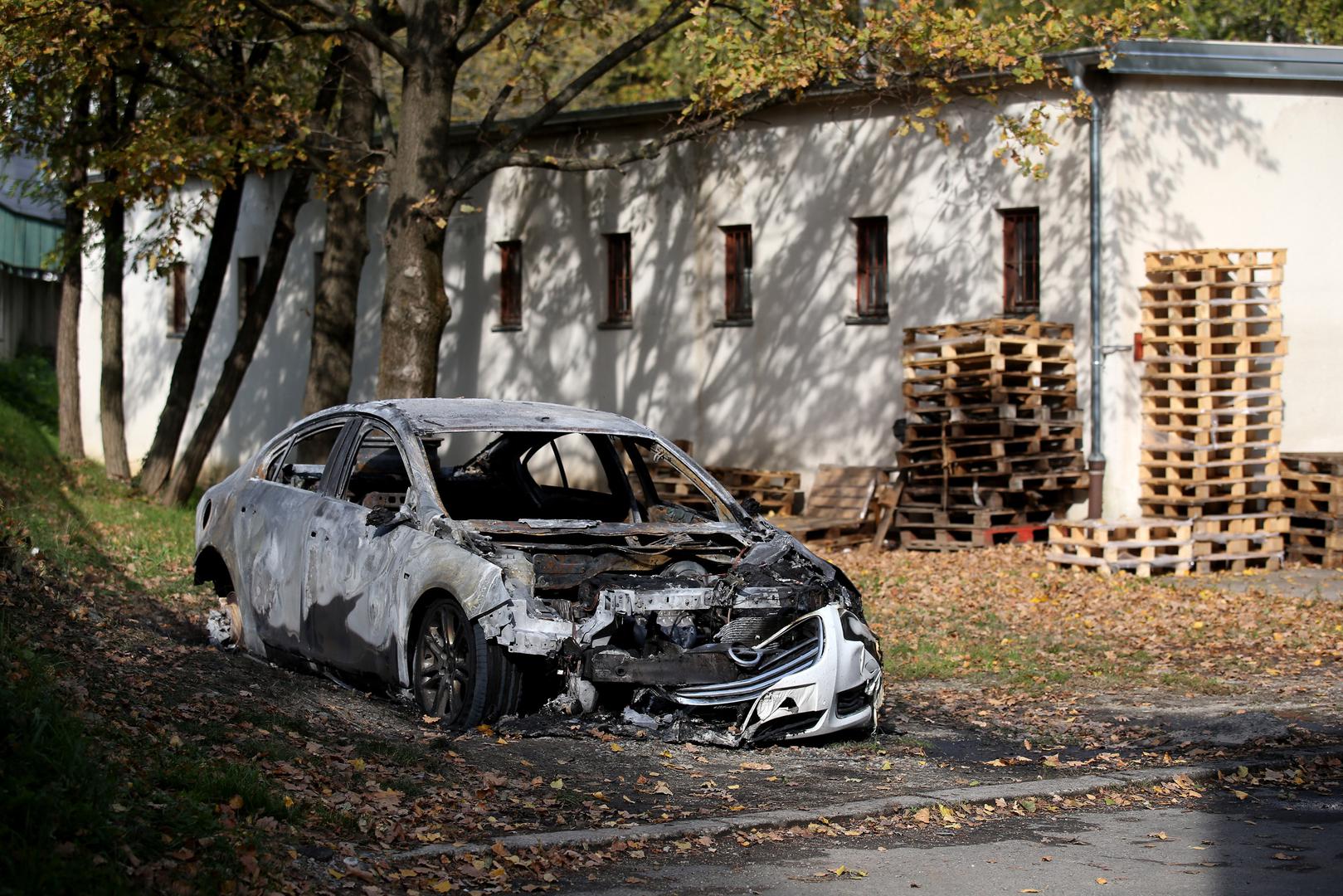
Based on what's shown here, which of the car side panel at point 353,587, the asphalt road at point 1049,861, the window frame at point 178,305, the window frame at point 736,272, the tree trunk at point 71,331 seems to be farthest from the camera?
the window frame at point 178,305

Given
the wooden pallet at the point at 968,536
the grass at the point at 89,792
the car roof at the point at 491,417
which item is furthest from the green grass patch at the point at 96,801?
the wooden pallet at the point at 968,536

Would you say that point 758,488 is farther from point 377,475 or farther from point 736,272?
point 377,475

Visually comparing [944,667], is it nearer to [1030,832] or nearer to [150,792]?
[1030,832]

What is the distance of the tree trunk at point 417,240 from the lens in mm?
17047

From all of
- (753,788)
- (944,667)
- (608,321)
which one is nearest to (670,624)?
(753,788)

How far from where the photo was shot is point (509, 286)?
26.2 m

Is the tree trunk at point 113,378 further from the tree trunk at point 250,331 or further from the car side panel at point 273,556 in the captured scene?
the car side panel at point 273,556

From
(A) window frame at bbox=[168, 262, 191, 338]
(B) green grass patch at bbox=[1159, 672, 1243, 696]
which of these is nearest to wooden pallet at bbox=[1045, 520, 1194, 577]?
(B) green grass patch at bbox=[1159, 672, 1243, 696]

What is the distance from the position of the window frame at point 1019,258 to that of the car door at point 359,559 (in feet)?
38.0

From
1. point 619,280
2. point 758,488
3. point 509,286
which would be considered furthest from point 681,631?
point 509,286

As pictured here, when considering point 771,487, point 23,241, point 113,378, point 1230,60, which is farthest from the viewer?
point 23,241

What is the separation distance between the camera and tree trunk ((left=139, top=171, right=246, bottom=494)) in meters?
23.1

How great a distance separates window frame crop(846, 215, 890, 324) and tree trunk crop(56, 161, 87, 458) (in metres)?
10.5

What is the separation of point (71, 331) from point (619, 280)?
331 inches
